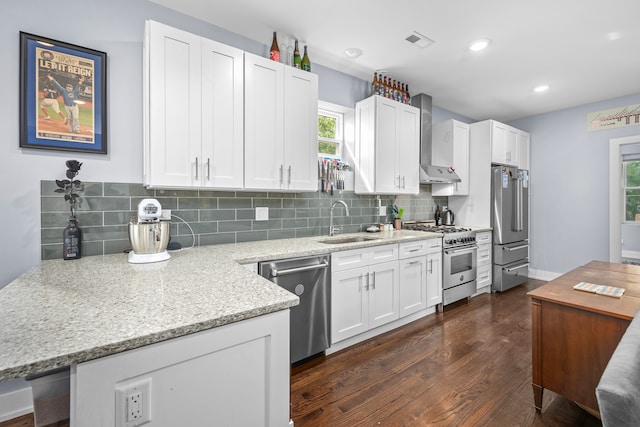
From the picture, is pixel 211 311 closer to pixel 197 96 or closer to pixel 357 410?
pixel 357 410

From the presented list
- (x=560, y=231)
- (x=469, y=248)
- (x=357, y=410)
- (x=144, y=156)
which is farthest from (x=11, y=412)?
(x=560, y=231)

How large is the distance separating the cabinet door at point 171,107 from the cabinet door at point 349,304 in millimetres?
1372

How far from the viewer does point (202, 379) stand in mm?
915

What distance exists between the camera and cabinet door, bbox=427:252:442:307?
3145 millimetres

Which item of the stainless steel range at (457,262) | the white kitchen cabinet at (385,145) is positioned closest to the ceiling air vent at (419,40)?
the white kitchen cabinet at (385,145)

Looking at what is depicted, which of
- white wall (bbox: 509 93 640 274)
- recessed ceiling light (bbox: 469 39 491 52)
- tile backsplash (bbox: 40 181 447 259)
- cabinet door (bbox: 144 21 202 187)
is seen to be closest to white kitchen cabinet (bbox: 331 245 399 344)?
tile backsplash (bbox: 40 181 447 259)

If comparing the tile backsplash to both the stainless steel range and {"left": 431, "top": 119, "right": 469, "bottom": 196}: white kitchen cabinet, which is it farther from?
{"left": 431, "top": 119, "right": 469, "bottom": 196}: white kitchen cabinet

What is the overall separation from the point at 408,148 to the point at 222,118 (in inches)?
87.3

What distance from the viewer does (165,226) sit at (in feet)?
5.77

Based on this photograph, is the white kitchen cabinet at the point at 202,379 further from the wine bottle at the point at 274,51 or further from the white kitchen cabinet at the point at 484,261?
the white kitchen cabinet at the point at 484,261

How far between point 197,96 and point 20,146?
106 centimetres

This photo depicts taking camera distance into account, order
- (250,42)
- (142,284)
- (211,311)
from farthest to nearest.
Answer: (250,42), (142,284), (211,311)

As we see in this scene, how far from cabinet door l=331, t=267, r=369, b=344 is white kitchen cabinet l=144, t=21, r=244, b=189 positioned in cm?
113

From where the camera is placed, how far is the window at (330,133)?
3211 mm
